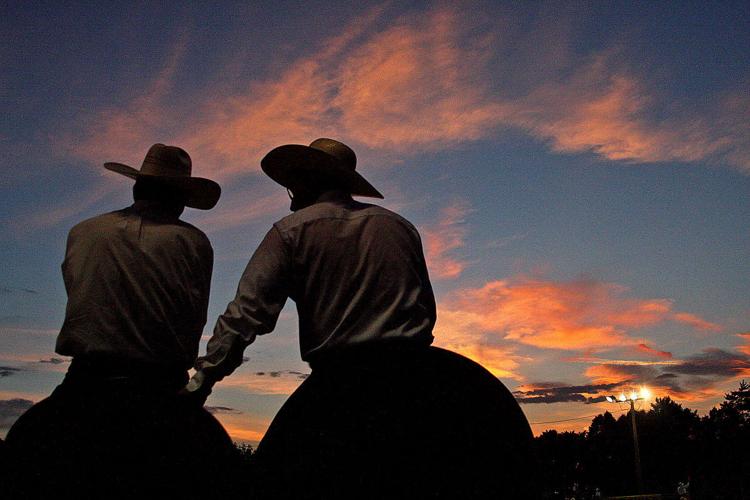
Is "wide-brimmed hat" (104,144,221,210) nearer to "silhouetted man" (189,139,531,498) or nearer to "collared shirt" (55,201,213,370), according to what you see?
"collared shirt" (55,201,213,370)

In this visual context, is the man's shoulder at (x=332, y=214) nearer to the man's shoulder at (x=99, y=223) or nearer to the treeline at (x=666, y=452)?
the man's shoulder at (x=99, y=223)

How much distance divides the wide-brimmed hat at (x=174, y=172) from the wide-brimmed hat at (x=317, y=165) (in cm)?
81

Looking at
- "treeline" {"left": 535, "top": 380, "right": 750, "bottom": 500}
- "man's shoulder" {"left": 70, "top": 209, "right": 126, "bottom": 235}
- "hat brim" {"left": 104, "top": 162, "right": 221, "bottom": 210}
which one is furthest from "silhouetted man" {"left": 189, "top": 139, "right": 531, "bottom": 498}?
"treeline" {"left": 535, "top": 380, "right": 750, "bottom": 500}

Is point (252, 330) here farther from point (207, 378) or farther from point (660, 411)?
point (660, 411)

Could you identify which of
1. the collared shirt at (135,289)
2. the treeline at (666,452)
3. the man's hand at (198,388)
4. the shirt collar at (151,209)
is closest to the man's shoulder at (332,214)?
the man's hand at (198,388)

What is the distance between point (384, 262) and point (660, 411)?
259ft

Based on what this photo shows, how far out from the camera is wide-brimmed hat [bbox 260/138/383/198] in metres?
4.03

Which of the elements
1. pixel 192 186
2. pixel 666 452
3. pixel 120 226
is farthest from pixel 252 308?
pixel 666 452

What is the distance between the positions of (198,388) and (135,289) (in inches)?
34.4

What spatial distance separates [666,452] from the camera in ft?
237

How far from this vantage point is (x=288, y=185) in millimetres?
4172

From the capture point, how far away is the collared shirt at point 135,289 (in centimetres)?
406

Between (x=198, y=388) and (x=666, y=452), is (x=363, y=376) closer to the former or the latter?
(x=198, y=388)

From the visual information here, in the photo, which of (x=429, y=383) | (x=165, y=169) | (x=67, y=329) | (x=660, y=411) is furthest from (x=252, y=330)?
(x=660, y=411)
